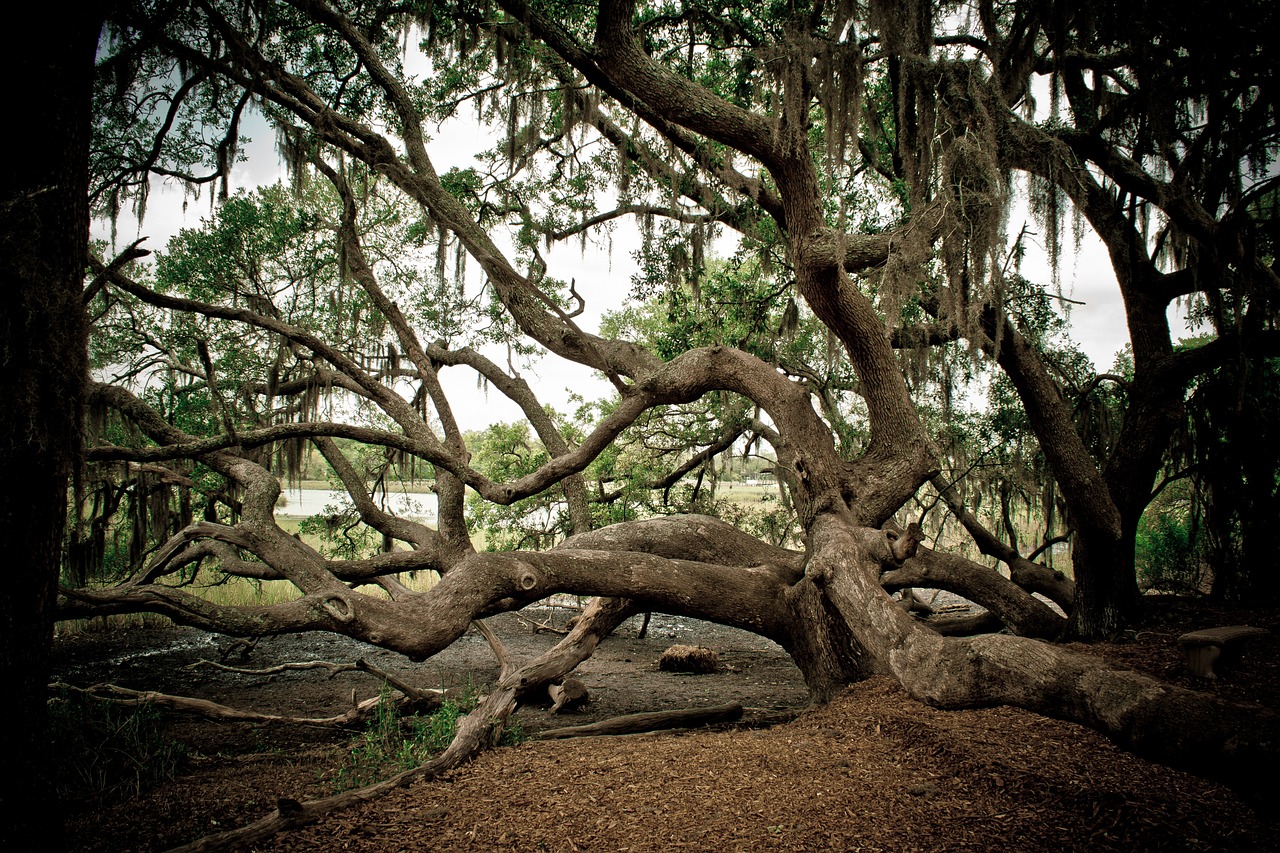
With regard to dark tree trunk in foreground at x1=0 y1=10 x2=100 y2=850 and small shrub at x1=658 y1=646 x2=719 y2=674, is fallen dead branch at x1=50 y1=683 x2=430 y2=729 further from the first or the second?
small shrub at x1=658 y1=646 x2=719 y2=674

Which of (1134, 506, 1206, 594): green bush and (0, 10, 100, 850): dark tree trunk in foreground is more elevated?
(0, 10, 100, 850): dark tree trunk in foreground

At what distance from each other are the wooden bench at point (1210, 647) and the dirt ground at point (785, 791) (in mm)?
116

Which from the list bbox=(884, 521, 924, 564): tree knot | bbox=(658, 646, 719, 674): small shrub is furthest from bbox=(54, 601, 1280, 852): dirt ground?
bbox=(658, 646, 719, 674): small shrub

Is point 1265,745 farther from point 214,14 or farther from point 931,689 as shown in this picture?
point 214,14

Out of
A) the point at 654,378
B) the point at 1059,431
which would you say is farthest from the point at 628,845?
the point at 1059,431

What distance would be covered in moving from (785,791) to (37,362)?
13.0 ft

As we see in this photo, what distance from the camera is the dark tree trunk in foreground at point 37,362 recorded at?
2.66 meters

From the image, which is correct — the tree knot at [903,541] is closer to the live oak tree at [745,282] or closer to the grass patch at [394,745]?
the live oak tree at [745,282]

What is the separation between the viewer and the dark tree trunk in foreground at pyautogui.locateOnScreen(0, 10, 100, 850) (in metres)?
2.66

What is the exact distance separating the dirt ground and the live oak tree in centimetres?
48

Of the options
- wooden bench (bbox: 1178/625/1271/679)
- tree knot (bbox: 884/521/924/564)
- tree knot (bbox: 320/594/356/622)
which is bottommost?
wooden bench (bbox: 1178/625/1271/679)

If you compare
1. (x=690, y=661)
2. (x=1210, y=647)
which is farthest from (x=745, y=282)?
(x=1210, y=647)

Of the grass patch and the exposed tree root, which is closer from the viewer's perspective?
the exposed tree root

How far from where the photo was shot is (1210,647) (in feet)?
13.3
